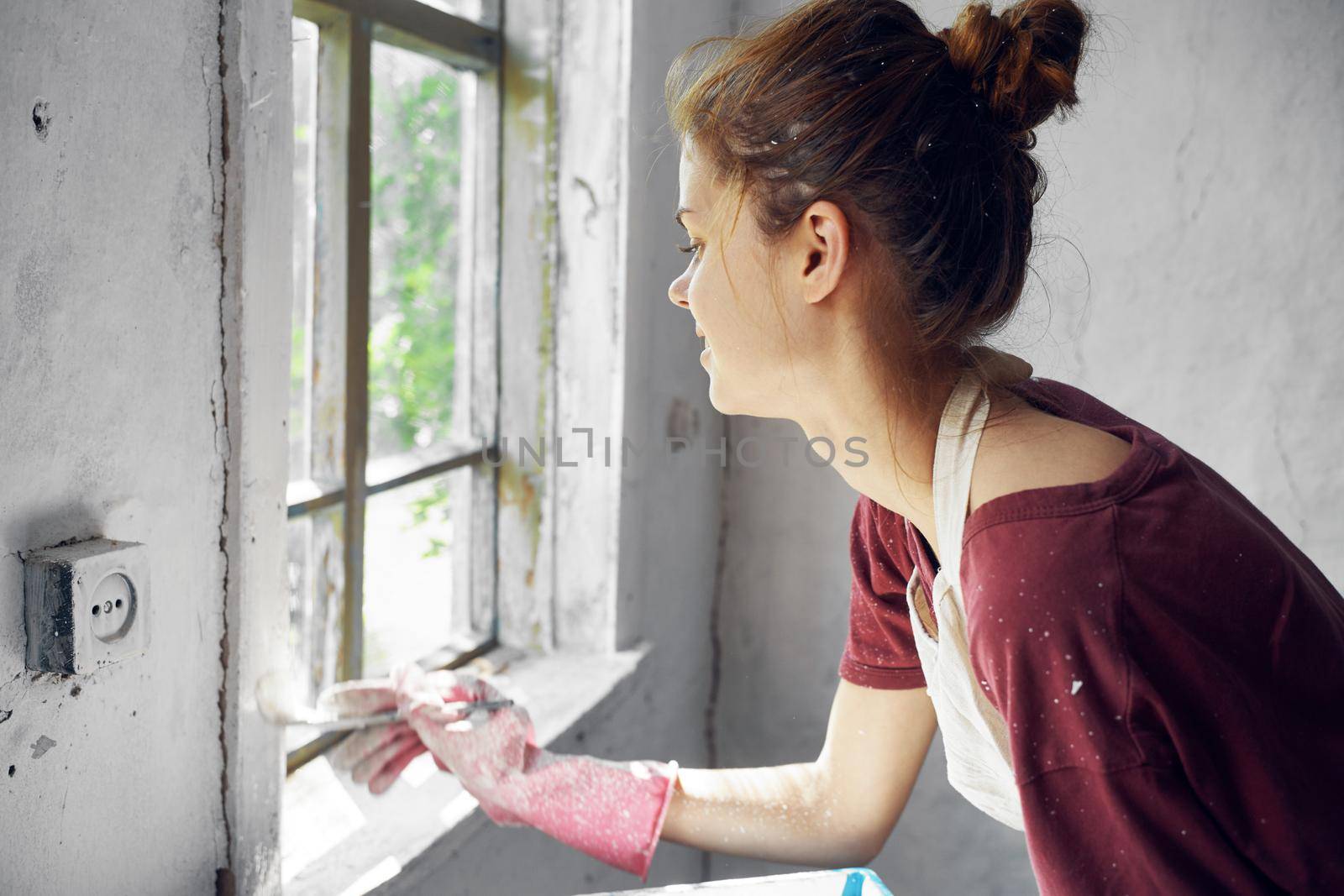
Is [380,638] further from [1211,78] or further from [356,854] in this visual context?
[1211,78]

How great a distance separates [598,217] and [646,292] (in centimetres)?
15

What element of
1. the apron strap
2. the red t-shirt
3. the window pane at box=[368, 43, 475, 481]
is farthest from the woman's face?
the window pane at box=[368, 43, 475, 481]

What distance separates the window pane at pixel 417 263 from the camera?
62.6 inches

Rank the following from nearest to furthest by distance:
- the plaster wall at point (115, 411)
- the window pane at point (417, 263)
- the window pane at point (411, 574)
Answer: the plaster wall at point (115, 411) → the window pane at point (411, 574) → the window pane at point (417, 263)

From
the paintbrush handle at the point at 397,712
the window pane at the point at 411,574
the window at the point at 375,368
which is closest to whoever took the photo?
the paintbrush handle at the point at 397,712

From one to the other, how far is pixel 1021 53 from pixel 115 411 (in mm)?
745

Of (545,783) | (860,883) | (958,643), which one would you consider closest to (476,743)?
(545,783)

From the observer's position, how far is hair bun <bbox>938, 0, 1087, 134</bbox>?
0.84 m

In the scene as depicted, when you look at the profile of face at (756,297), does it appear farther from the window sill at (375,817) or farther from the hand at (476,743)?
the window sill at (375,817)

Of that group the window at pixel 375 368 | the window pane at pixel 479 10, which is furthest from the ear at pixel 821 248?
the window pane at pixel 479 10

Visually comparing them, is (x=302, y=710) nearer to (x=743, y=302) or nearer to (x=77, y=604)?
(x=77, y=604)

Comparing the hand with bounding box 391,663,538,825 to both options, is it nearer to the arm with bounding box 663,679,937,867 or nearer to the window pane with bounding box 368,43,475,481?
the arm with bounding box 663,679,937,867

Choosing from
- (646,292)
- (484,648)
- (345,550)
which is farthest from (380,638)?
(646,292)

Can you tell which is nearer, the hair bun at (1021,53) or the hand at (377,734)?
the hair bun at (1021,53)
